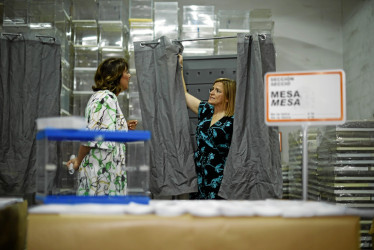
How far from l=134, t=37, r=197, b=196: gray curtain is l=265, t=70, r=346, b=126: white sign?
1.48 m

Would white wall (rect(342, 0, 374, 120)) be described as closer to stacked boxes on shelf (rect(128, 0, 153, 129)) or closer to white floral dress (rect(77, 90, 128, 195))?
stacked boxes on shelf (rect(128, 0, 153, 129))

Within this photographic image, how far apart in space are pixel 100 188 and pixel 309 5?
155 inches

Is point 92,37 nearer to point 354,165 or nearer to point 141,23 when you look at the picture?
point 141,23

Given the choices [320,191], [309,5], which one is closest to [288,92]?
[320,191]

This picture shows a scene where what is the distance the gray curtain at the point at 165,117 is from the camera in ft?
10.3

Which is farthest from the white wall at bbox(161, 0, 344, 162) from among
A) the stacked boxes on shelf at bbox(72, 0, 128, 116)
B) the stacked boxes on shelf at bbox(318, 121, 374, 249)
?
the stacked boxes on shelf at bbox(318, 121, 374, 249)

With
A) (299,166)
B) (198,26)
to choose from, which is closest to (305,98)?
(299,166)

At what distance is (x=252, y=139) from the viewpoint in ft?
10.0

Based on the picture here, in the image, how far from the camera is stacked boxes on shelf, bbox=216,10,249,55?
14.5ft

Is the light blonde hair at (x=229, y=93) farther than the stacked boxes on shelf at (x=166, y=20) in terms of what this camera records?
No

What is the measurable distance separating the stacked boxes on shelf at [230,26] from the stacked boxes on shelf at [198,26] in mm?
103

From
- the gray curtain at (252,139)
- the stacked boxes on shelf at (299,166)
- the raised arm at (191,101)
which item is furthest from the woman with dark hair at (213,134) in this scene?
the stacked boxes on shelf at (299,166)

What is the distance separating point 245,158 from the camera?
304 centimetres

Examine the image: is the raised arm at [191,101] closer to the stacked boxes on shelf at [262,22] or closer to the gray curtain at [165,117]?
the gray curtain at [165,117]
